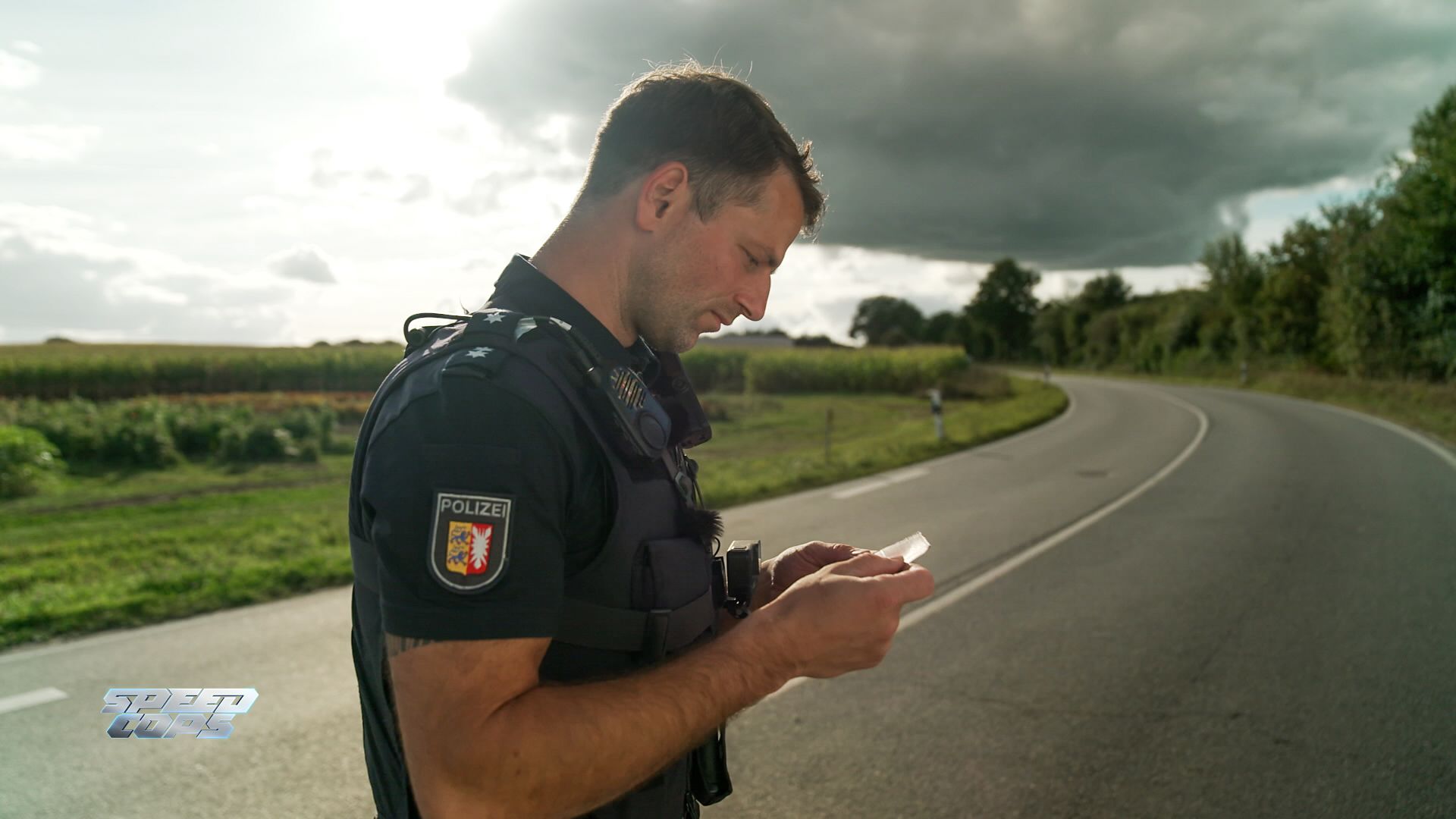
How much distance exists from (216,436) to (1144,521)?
52.4ft

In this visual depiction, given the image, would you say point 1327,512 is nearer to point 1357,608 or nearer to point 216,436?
point 1357,608

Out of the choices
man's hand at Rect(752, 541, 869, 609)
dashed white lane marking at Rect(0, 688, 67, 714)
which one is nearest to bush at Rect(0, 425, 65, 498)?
dashed white lane marking at Rect(0, 688, 67, 714)

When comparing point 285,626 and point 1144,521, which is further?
point 1144,521

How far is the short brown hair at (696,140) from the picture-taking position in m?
1.45

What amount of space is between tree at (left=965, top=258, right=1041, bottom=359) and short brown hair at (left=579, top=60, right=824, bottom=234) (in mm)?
100624

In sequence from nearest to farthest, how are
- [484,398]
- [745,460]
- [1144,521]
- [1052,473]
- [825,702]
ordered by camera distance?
[484,398], [825,702], [1144,521], [1052,473], [745,460]

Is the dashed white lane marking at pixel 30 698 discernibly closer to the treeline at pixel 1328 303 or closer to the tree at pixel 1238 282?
the treeline at pixel 1328 303

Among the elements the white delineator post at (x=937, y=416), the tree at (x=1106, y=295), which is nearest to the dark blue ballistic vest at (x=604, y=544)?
the white delineator post at (x=937, y=416)

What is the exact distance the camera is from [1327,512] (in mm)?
9273

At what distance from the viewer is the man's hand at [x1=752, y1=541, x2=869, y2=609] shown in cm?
181

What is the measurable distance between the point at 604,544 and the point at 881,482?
11610mm

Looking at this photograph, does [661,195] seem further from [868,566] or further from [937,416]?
[937,416]

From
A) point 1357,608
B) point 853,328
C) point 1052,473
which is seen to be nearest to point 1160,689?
point 1357,608

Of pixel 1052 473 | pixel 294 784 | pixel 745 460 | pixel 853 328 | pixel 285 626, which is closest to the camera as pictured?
pixel 294 784
